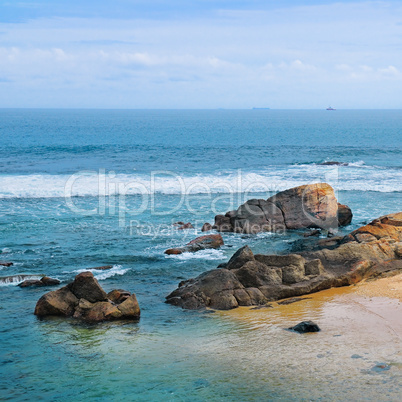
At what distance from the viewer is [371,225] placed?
20.0 meters

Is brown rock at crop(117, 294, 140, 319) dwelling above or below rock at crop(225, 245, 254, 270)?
below

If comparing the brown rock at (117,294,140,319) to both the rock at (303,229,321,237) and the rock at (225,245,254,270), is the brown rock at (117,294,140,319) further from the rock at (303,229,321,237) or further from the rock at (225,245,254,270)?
the rock at (303,229,321,237)

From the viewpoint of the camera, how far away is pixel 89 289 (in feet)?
47.0

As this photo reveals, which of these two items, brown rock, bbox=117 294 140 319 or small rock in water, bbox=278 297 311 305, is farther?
small rock in water, bbox=278 297 311 305

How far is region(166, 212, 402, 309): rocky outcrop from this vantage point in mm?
14969

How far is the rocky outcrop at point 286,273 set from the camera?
15.0m

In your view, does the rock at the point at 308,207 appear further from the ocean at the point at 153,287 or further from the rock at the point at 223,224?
the rock at the point at 223,224

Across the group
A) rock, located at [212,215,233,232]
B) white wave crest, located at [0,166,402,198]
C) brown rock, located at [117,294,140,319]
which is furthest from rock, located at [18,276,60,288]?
white wave crest, located at [0,166,402,198]

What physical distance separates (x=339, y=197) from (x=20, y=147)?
42.9 metres

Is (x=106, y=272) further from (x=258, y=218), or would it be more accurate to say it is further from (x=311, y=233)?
(x=311, y=233)

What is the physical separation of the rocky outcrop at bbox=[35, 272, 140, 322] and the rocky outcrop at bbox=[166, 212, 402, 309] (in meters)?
1.63

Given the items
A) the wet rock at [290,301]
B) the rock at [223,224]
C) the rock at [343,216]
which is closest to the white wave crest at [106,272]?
the wet rock at [290,301]

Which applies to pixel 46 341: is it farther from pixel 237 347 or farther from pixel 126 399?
pixel 237 347

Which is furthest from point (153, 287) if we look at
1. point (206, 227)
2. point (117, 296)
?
point (206, 227)
